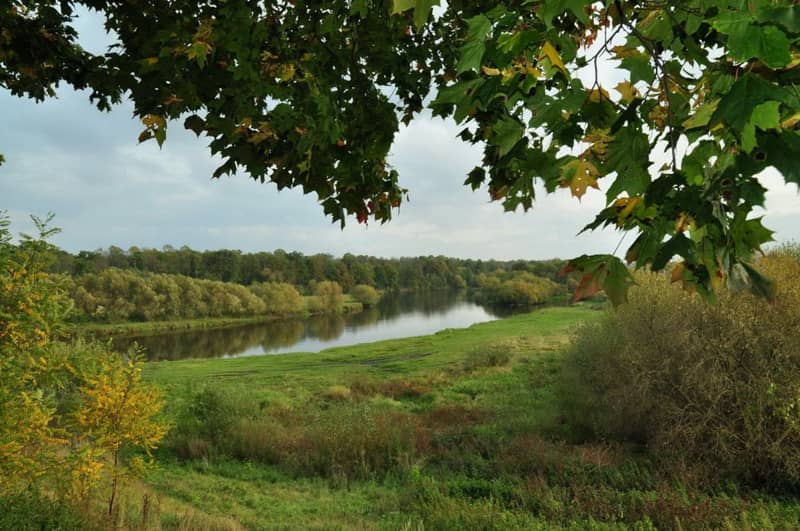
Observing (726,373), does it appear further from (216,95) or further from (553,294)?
(553,294)

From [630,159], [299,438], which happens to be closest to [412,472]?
[299,438]

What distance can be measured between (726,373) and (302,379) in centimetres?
2120

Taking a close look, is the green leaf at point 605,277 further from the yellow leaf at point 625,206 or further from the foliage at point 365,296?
the foliage at point 365,296

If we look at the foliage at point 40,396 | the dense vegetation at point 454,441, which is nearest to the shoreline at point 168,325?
the dense vegetation at point 454,441

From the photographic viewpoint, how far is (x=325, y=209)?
12.1 ft

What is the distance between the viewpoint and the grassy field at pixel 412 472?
815 cm

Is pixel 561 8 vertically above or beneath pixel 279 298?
above

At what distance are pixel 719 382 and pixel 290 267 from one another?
328 ft

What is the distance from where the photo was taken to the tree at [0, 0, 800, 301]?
1.40 m

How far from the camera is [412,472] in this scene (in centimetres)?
1092

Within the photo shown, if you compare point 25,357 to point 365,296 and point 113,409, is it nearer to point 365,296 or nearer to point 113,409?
point 113,409

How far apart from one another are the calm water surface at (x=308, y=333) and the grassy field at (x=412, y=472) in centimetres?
2923

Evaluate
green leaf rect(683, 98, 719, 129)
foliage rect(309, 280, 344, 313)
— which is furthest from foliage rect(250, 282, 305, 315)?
green leaf rect(683, 98, 719, 129)

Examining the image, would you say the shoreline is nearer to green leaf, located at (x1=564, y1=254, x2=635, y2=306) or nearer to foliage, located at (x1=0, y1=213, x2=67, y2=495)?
foliage, located at (x1=0, y1=213, x2=67, y2=495)
